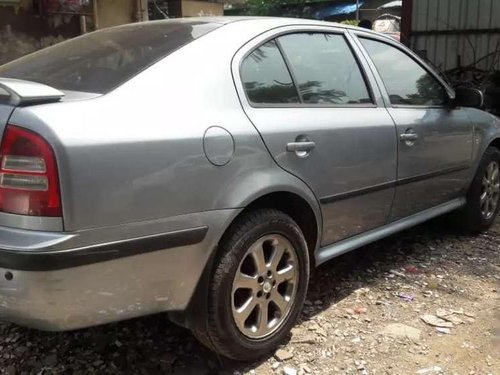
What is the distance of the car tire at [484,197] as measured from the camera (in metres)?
4.39

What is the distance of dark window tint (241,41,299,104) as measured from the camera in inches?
104

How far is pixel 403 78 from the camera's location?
3717 mm

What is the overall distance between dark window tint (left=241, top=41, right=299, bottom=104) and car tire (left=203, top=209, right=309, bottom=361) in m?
0.54

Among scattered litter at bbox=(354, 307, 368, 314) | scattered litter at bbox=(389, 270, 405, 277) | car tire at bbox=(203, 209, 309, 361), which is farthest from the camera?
scattered litter at bbox=(389, 270, 405, 277)

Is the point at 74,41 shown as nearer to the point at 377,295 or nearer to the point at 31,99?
the point at 31,99

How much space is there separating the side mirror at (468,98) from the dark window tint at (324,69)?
107 cm

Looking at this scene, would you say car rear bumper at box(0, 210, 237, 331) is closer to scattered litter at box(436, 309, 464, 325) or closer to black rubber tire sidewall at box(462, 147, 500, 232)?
scattered litter at box(436, 309, 464, 325)

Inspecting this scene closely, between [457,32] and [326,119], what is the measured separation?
6.96 meters

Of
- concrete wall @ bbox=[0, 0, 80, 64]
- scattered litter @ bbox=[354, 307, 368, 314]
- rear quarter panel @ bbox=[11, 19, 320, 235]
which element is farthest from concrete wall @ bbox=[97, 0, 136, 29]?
scattered litter @ bbox=[354, 307, 368, 314]

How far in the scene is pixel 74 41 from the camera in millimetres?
3039

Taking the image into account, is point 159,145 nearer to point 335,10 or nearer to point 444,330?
point 444,330

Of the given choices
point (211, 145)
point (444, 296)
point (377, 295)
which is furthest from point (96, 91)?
point (444, 296)

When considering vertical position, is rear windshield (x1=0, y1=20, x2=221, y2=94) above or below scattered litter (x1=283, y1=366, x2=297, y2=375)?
above

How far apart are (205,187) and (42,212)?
628 millimetres
